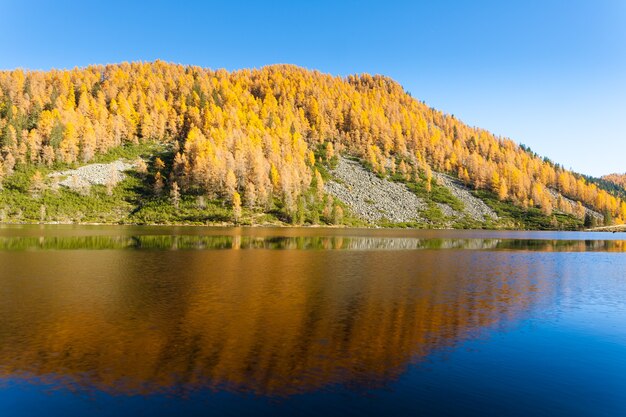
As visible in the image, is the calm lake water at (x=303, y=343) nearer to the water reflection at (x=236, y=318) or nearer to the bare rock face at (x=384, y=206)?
the water reflection at (x=236, y=318)

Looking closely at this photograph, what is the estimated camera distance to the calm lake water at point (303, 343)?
14812 mm

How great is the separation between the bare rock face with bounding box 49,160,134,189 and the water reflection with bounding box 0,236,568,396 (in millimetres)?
108308

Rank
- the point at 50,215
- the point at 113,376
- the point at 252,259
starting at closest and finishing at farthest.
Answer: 1. the point at 113,376
2. the point at 252,259
3. the point at 50,215

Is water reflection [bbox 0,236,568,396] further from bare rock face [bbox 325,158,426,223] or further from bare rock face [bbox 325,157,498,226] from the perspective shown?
bare rock face [bbox 325,157,498,226]

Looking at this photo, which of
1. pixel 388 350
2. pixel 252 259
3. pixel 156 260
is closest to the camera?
pixel 388 350

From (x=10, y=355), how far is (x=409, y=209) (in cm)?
17824

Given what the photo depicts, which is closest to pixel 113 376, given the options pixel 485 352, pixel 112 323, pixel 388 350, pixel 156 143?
pixel 112 323

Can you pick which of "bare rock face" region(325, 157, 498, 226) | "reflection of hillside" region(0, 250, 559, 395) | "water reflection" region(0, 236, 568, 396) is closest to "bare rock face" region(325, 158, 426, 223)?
"bare rock face" region(325, 157, 498, 226)

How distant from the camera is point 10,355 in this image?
18703 mm

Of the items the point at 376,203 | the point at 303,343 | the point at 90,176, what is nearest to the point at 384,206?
the point at 376,203

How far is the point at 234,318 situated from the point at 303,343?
641 centimetres

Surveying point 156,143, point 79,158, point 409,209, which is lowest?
point 409,209

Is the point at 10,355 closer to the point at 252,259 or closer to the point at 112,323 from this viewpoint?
the point at 112,323

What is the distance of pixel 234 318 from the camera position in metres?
25.8
